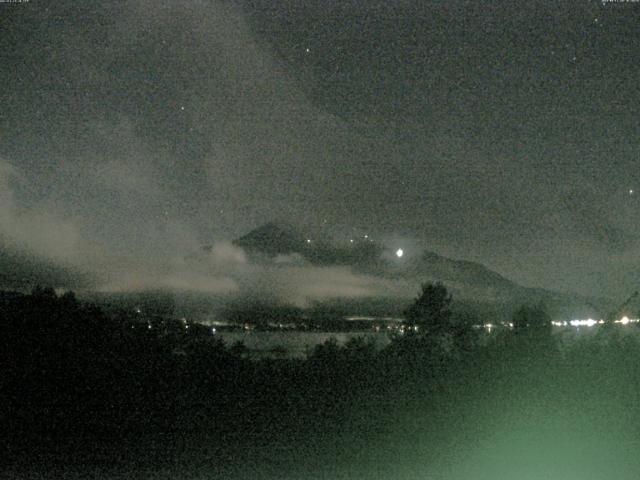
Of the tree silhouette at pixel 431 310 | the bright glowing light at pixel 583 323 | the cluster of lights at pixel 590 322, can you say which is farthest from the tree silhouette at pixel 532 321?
the tree silhouette at pixel 431 310

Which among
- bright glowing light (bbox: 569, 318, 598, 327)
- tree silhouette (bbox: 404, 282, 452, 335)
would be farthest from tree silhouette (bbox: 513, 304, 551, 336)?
tree silhouette (bbox: 404, 282, 452, 335)

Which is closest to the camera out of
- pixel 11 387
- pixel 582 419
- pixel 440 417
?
pixel 582 419

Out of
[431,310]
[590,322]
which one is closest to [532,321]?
[590,322]

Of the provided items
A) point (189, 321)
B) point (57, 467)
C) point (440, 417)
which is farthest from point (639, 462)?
point (189, 321)

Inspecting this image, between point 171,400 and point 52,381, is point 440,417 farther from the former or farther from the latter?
point 52,381

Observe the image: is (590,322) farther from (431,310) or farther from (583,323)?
(431,310)

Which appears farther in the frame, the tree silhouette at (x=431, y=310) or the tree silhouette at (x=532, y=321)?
the tree silhouette at (x=431, y=310)

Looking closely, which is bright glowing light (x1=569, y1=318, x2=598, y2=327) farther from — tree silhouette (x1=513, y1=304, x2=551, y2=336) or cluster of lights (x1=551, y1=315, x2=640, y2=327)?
tree silhouette (x1=513, y1=304, x2=551, y2=336)

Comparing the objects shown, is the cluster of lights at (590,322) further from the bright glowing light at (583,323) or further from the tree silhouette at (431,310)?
the tree silhouette at (431,310)
